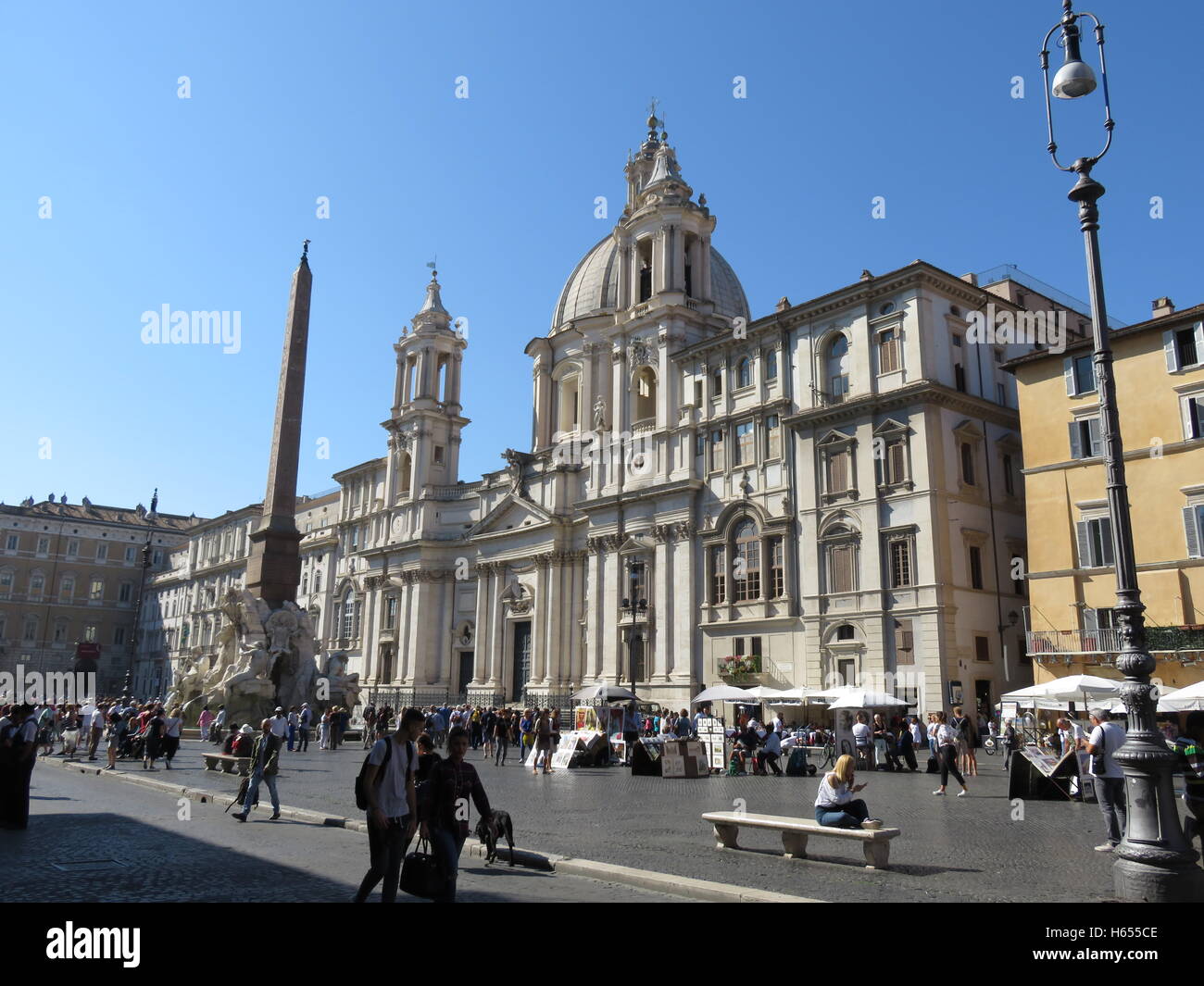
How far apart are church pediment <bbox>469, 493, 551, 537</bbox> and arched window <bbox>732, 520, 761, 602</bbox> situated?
12.4 metres

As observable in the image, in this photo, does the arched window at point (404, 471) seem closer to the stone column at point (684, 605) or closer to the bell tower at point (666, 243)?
the bell tower at point (666, 243)

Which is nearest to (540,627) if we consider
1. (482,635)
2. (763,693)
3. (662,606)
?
(482,635)

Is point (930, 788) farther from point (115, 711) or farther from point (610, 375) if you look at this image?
point (610, 375)

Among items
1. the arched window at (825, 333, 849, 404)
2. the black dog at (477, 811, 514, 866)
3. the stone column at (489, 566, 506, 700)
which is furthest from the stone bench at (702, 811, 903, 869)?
the stone column at (489, 566, 506, 700)

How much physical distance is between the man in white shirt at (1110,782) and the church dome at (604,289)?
41.9m

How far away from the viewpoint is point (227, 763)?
20.4m

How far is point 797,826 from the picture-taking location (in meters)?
10.2

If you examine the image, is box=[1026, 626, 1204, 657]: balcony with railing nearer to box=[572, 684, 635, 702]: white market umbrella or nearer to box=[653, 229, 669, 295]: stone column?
box=[572, 684, 635, 702]: white market umbrella

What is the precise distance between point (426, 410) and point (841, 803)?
52.1 metres

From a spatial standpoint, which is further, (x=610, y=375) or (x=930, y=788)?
(x=610, y=375)

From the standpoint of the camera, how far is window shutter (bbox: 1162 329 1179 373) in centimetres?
2761

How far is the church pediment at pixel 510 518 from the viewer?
48.5 meters
